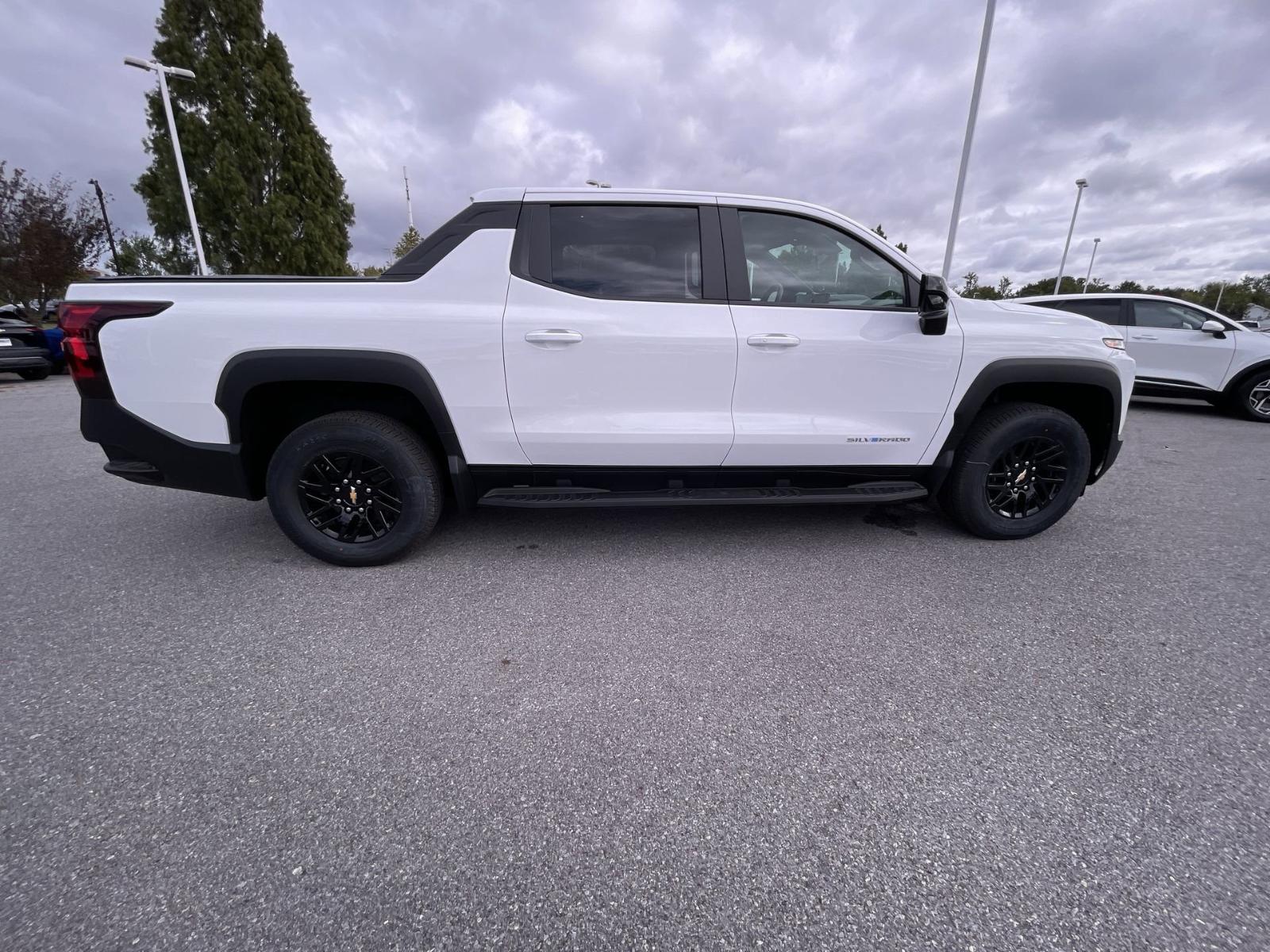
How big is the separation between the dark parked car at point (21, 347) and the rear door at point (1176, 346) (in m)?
18.3

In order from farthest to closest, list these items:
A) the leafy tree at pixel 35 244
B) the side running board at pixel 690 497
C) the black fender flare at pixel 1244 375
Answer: the leafy tree at pixel 35 244, the black fender flare at pixel 1244 375, the side running board at pixel 690 497

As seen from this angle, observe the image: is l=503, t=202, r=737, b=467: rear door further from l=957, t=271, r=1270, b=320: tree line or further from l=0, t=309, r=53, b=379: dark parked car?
l=957, t=271, r=1270, b=320: tree line

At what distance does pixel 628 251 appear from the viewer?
279 centimetres

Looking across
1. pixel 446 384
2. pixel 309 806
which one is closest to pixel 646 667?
pixel 309 806

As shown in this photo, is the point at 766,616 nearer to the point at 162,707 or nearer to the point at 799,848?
the point at 799,848

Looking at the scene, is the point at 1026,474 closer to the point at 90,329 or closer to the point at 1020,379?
the point at 1020,379

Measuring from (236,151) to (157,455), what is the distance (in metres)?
22.6

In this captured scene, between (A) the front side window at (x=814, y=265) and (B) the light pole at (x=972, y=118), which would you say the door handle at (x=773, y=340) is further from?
(B) the light pole at (x=972, y=118)

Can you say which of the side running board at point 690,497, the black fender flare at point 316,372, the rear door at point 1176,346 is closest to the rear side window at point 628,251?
the black fender flare at point 316,372

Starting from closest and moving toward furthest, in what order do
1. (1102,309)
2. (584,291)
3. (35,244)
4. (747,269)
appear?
(584,291) → (747,269) → (1102,309) → (35,244)

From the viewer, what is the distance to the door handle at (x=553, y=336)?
2582mm

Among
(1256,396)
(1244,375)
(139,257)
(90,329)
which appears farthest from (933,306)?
(139,257)

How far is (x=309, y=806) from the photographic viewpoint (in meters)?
1.50

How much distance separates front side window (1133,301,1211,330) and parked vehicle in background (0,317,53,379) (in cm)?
1845
